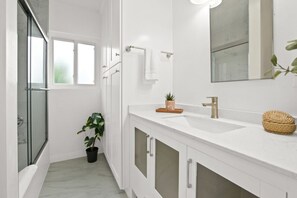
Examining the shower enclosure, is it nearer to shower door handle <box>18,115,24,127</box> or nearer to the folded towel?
shower door handle <box>18,115,24,127</box>

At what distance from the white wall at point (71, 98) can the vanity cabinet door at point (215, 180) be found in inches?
93.5

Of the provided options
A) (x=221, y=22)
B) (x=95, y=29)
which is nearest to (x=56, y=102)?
(x=95, y=29)

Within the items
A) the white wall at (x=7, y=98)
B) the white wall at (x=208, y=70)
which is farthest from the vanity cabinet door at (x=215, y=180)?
the white wall at (x=7, y=98)

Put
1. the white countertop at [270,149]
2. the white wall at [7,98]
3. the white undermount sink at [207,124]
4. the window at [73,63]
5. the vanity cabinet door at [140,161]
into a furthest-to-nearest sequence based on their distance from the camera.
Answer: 1. the window at [73,63]
2. the vanity cabinet door at [140,161]
3. the white undermount sink at [207,124]
4. the white wall at [7,98]
5. the white countertop at [270,149]

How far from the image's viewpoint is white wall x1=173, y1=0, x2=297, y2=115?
877 mm

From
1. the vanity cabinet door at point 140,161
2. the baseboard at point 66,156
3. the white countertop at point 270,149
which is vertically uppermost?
the white countertop at point 270,149

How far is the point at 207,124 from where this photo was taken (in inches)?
47.5

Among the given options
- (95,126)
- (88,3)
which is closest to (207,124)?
(95,126)

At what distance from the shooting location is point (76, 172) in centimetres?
220

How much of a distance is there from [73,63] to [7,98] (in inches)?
84.7

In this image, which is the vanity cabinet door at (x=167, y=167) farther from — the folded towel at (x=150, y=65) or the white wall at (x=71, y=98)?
the white wall at (x=71, y=98)

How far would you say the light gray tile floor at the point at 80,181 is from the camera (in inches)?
67.4

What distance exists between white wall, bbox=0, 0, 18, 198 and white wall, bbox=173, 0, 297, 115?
136 cm

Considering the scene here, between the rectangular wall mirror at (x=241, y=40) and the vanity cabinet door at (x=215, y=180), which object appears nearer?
the vanity cabinet door at (x=215, y=180)
